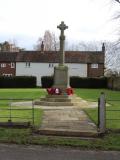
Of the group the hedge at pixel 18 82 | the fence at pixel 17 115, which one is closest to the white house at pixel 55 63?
the hedge at pixel 18 82

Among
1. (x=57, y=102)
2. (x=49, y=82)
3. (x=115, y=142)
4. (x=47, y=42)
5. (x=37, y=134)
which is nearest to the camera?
(x=115, y=142)

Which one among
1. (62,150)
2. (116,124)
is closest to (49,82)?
(116,124)

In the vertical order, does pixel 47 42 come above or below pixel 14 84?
above

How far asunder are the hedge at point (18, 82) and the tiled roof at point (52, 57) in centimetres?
1788

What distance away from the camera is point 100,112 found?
13.0 metres

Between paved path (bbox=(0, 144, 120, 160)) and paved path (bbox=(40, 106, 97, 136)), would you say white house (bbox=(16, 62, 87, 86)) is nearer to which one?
paved path (bbox=(40, 106, 97, 136))

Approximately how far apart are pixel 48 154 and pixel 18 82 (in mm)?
59394

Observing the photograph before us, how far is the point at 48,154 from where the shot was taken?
10.0m

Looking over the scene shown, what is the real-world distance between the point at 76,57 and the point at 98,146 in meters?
76.5

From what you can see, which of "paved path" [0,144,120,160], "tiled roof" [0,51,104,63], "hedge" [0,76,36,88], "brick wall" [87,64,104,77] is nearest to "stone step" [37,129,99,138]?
"paved path" [0,144,120,160]

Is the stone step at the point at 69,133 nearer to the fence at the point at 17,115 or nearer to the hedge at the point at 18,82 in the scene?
the fence at the point at 17,115

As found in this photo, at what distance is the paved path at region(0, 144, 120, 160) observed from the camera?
9625 millimetres

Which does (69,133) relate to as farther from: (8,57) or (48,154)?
(8,57)

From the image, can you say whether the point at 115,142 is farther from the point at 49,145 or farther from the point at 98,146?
the point at 49,145
